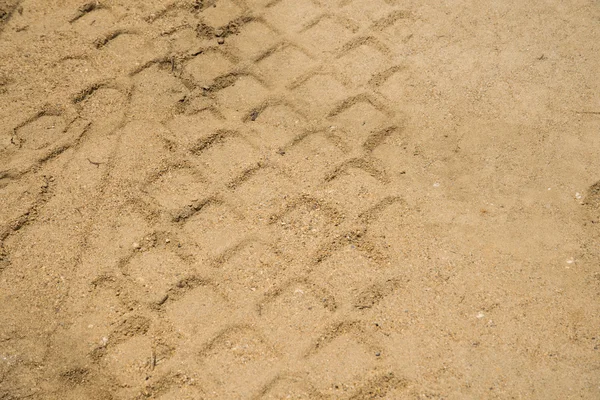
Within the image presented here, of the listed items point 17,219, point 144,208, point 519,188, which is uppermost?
point 17,219

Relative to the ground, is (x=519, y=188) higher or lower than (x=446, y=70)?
lower

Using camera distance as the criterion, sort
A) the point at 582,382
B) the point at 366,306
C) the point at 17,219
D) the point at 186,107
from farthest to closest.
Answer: the point at 186,107
the point at 17,219
the point at 366,306
the point at 582,382

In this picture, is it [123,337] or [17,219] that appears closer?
[123,337]

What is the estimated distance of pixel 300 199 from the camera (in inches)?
99.8

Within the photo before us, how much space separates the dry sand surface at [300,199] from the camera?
2.17 metres

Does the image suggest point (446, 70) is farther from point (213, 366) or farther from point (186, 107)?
point (213, 366)

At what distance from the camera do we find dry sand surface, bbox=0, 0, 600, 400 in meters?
2.17

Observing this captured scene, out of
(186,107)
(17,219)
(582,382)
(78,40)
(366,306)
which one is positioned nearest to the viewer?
(582,382)

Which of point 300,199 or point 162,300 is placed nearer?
point 162,300

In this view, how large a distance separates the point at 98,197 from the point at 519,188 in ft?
5.63

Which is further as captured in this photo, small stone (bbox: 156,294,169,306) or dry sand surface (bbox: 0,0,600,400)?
small stone (bbox: 156,294,169,306)

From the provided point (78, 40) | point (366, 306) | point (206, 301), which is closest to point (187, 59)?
point (78, 40)

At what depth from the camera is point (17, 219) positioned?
8.13ft

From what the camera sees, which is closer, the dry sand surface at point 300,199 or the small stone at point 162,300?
the dry sand surface at point 300,199
